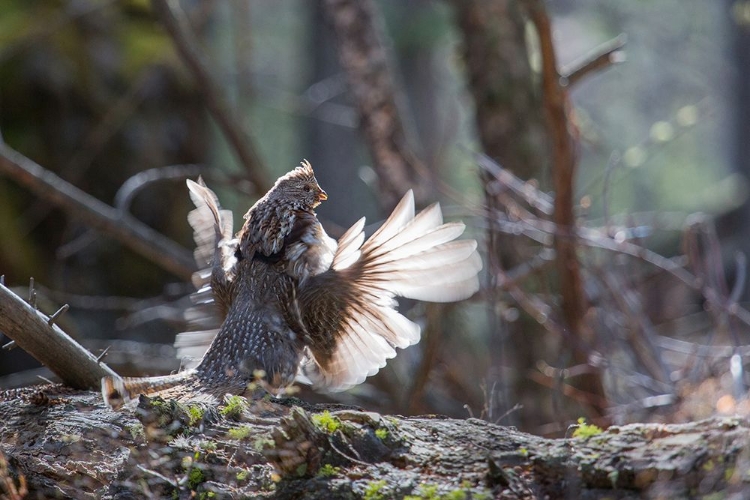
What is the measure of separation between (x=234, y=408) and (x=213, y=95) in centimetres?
405

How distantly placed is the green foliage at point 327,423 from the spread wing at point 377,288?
0.96 m

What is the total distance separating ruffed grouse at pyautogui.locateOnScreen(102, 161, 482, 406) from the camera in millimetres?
3361

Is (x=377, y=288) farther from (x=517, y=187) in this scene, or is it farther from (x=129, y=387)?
(x=517, y=187)

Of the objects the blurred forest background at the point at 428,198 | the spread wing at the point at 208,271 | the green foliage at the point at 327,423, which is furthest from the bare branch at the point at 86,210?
the green foliage at the point at 327,423

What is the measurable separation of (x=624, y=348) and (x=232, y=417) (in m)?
3.74

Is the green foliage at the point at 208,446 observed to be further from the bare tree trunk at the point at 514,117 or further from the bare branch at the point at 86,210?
the bare tree trunk at the point at 514,117

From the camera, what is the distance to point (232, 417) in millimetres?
2824

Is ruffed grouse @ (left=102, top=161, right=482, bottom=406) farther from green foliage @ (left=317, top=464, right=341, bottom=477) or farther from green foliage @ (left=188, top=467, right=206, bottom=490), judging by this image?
green foliage @ (left=317, top=464, right=341, bottom=477)

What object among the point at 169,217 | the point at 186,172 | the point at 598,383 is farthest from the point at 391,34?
the point at 598,383

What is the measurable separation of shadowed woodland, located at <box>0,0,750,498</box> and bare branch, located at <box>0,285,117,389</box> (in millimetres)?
110


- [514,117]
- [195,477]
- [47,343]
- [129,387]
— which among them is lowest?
[195,477]

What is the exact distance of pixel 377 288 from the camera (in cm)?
358

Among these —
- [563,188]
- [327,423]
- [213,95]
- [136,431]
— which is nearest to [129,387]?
[136,431]

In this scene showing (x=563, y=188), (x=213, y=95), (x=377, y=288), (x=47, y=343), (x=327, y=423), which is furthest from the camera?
(x=213, y=95)
